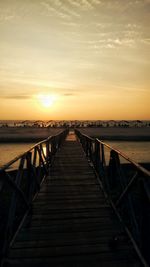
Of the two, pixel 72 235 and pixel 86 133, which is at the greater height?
pixel 72 235

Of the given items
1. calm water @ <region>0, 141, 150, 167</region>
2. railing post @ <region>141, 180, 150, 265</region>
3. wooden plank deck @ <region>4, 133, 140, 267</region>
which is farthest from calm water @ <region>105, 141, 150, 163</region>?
railing post @ <region>141, 180, 150, 265</region>

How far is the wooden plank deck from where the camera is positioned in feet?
13.7

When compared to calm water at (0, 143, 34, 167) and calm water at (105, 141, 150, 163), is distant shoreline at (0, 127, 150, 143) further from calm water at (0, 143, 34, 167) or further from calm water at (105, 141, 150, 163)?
calm water at (105, 141, 150, 163)

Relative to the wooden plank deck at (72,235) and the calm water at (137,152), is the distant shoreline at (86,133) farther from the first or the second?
the wooden plank deck at (72,235)

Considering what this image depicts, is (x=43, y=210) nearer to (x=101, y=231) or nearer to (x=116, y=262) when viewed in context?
(x=101, y=231)

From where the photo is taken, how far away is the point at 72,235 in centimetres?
507

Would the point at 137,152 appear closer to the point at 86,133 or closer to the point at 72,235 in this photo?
the point at 72,235

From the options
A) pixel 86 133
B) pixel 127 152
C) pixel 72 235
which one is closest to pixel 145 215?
pixel 72 235

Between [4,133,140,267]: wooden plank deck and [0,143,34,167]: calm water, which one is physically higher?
[4,133,140,267]: wooden plank deck

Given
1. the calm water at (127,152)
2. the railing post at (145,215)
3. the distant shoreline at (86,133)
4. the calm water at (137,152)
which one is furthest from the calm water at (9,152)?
the railing post at (145,215)

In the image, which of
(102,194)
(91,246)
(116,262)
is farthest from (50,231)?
(102,194)

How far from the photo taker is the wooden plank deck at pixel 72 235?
4.19 m

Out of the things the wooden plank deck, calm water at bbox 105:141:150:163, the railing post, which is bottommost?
calm water at bbox 105:141:150:163

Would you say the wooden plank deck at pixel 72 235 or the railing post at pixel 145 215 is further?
the wooden plank deck at pixel 72 235
